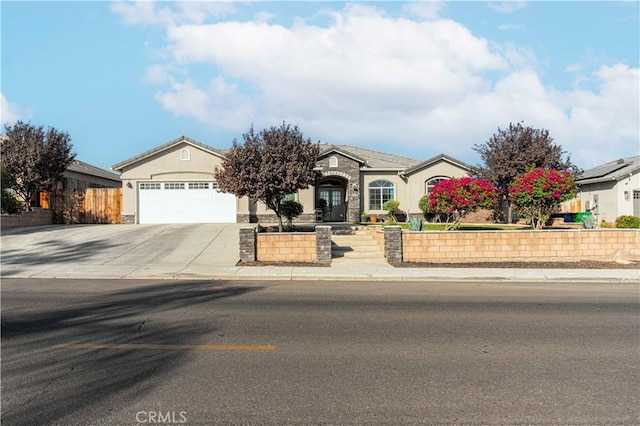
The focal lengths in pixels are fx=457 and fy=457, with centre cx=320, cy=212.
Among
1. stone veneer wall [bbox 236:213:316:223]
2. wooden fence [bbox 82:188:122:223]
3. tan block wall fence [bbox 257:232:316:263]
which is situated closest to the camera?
tan block wall fence [bbox 257:232:316:263]

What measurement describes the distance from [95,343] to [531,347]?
226 inches

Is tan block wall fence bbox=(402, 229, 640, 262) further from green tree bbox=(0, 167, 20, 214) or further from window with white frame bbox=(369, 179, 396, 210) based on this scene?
green tree bbox=(0, 167, 20, 214)

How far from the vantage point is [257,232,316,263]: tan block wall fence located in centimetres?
1605

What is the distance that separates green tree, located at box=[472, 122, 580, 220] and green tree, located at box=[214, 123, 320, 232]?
13276mm

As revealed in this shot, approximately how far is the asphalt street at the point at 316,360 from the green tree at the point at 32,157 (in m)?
19.0

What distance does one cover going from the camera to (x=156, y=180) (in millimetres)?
26906

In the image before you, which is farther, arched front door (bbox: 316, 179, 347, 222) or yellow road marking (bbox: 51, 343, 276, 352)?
arched front door (bbox: 316, 179, 347, 222)

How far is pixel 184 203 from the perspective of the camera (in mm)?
26688

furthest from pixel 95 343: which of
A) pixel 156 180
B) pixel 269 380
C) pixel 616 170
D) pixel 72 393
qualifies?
pixel 616 170

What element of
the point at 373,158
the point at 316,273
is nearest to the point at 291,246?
the point at 316,273

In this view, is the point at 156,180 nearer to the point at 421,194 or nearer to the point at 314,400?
the point at 421,194

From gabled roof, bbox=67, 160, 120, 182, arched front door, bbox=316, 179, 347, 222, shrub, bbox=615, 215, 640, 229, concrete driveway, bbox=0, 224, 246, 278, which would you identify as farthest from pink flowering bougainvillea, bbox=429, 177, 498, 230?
gabled roof, bbox=67, 160, 120, 182

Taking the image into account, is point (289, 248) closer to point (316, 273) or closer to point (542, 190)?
point (316, 273)

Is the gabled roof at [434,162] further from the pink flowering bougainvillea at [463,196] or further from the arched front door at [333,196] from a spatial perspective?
the pink flowering bougainvillea at [463,196]
